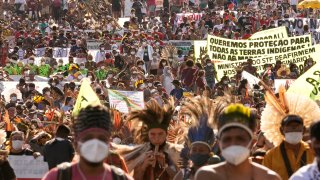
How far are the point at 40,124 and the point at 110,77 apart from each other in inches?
280

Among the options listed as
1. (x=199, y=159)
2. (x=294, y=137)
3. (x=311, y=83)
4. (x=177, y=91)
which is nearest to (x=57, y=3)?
(x=177, y=91)

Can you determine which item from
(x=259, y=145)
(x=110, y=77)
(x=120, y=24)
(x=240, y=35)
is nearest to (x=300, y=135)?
(x=259, y=145)

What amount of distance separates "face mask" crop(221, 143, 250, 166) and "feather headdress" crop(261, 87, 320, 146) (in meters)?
2.69

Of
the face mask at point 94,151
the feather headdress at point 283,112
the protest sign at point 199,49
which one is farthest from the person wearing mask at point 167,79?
the face mask at point 94,151

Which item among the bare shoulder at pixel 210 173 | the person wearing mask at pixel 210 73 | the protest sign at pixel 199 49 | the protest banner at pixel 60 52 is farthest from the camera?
the protest banner at pixel 60 52

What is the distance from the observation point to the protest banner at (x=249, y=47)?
26891 mm

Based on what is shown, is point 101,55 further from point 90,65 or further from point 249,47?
point 249,47

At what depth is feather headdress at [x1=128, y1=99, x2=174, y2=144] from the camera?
1102cm

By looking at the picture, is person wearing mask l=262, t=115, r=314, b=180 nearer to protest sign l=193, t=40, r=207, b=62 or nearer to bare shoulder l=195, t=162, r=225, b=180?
bare shoulder l=195, t=162, r=225, b=180

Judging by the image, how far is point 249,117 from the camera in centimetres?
782

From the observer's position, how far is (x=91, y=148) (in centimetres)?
740

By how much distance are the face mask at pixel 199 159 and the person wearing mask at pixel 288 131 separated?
646mm

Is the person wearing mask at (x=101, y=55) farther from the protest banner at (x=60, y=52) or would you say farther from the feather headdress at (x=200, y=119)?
the feather headdress at (x=200, y=119)

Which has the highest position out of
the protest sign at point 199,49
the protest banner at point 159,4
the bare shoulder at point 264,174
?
the bare shoulder at point 264,174
